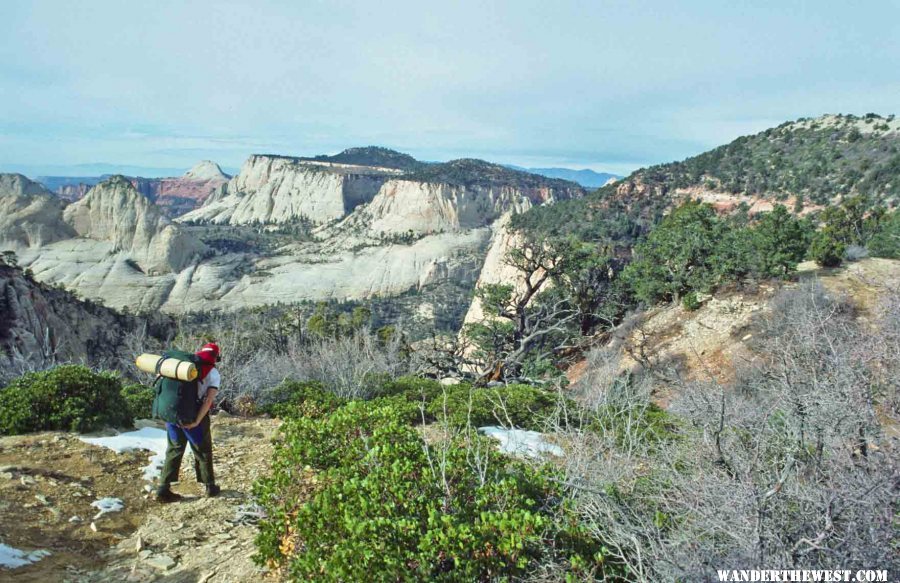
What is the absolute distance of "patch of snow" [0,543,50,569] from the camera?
3.61 metres

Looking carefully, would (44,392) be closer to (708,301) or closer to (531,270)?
(531,270)

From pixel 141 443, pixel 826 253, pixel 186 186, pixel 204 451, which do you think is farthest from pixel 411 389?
pixel 186 186

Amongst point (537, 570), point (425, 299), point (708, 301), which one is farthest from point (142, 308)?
point (537, 570)

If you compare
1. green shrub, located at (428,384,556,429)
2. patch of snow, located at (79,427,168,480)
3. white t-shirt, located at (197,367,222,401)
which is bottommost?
patch of snow, located at (79,427,168,480)

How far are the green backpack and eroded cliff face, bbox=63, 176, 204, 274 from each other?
60.1 metres

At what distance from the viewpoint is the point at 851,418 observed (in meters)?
3.95

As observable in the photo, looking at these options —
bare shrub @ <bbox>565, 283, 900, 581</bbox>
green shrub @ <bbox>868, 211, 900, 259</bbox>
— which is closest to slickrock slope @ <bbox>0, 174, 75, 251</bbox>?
bare shrub @ <bbox>565, 283, 900, 581</bbox>

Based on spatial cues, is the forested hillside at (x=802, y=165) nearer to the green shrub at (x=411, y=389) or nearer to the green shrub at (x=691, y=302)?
the green shrub at (x=691, y=302)

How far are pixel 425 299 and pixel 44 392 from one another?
46.7m

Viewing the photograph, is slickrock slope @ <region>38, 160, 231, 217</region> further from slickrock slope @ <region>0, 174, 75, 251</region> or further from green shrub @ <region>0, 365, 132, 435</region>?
green shrub @ <region>0, 365, 132, 435</region>

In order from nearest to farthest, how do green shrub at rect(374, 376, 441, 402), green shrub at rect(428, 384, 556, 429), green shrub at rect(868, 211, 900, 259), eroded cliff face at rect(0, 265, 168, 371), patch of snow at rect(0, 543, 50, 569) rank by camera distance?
patch of snow at rect(0, 543, 50, 569) < green shrub at rect(428, 384, 556, 429) < green shrub at rect(374, 376, 441, 402) < eroded cliff face at rect(0, 265, 168, 371) < green shrub at rect(868, 211, 900, 259)

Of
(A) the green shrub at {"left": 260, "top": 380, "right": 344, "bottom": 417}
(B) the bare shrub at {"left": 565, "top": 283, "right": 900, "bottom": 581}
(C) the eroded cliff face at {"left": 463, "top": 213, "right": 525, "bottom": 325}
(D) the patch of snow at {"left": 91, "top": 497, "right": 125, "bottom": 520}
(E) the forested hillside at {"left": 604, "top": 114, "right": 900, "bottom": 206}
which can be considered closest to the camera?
(B) the bare shrub at {"left": 565, "top": 283, "right": 900, "bottom": 581}

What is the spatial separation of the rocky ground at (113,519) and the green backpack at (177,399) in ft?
2.87

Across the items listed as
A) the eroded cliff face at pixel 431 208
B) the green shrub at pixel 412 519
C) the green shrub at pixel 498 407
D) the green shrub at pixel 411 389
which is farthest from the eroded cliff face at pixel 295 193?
the green shrub at pixel 412 519
